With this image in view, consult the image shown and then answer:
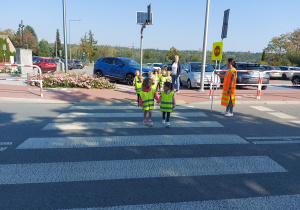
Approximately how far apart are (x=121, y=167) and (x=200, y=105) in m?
6.54

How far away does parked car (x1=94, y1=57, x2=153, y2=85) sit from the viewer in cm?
1571

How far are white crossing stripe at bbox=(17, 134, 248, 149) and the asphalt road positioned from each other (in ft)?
0.07

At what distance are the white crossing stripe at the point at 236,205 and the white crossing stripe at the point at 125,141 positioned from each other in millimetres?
→ 2074

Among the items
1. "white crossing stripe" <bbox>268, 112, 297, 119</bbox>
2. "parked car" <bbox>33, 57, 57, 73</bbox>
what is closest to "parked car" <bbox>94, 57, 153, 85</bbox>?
"white crossing stripe" <bbox>268, 112, 297, 119</bbox>

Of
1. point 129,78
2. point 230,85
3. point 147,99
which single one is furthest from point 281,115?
point 129,78

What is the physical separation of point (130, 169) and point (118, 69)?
42.2 feet

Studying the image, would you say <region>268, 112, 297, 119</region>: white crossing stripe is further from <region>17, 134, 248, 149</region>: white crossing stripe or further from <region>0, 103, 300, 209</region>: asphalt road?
<region>17, 134, 248, 149</region>: white crossing stripe

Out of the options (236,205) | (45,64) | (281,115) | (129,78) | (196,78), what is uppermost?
(45,64)

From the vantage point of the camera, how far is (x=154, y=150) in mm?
4676

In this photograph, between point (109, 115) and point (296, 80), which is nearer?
point (109, 115)

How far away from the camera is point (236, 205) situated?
297cm

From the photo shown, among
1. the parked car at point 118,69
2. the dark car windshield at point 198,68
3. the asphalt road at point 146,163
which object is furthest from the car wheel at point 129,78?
the asphalt road at point 146,163

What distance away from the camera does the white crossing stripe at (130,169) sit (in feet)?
11.7

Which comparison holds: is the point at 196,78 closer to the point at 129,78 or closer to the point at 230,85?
the point at 129,78
